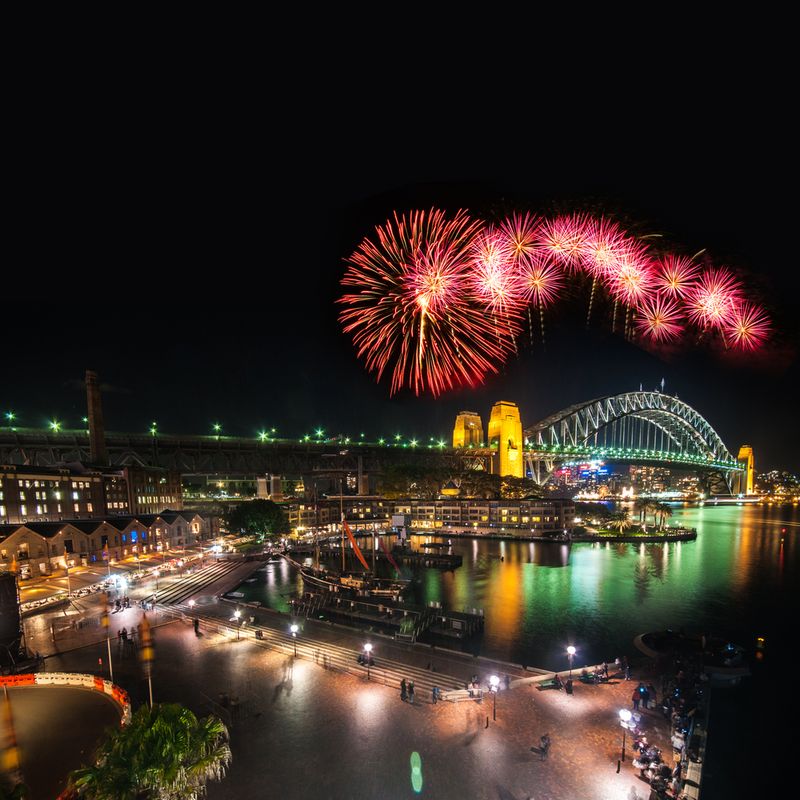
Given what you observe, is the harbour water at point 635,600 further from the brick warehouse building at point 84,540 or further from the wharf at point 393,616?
the brick warehouse building at point 84,540

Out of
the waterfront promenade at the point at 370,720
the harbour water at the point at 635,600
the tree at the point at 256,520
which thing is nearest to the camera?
the waterfront promenade at the point at 370,720

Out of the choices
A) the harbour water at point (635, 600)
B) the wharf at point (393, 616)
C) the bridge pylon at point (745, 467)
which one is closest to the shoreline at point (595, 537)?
the harbour water at point (635, 600)

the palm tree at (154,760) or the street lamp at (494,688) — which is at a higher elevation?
the palm tree at (154,760)

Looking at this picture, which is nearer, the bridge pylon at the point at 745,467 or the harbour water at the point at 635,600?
the harbour water at the point at 635,600

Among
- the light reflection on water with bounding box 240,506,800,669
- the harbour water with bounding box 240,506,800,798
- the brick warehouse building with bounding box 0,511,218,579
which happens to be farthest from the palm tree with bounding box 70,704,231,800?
the brick warehouse building with bounding box 0,511,218,579

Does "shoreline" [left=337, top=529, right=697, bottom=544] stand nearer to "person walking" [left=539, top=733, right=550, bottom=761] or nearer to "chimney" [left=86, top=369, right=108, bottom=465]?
"chimney" [left=86, top=369, right=108, bottom=465]

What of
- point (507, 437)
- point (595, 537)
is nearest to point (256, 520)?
point (595, 537)

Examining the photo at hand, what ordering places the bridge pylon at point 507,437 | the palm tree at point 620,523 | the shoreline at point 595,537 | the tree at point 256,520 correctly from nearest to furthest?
Answer: 1. the tree at point 256,520
2. the shoreline at point 595,537
3. the palm tree at point 620,523
4. the bridge pylon at point 507,437
